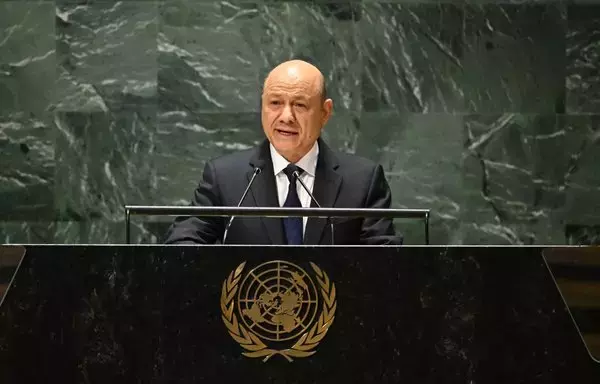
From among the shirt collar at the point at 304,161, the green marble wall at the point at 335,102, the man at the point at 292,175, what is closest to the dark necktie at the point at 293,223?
the man at the point at 292,175

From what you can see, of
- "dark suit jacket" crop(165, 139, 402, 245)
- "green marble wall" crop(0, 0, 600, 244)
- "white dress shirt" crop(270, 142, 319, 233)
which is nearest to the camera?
"dark suit jacket" crop(165, 139, 402, 245)

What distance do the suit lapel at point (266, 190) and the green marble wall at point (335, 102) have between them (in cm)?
135

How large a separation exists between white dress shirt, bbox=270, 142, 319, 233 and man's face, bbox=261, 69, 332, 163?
0.04 meters

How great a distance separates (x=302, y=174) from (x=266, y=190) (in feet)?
0.63

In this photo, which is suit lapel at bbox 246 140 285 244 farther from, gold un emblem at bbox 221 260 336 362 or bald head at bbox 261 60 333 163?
gold un emblem at bbox 221 260 336 362

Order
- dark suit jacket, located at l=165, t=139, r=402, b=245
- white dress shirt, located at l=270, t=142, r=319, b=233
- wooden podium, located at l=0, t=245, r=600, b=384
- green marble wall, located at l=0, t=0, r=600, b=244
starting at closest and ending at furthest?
wooden podium, located at l=0, t=245, r=600, b=384 < dark suit jacket, located at l=165, t=139, r=402, b=245 < white dress shirt, located at l=270, t=142, r=319, b=233 < green marble wall, located at l=0, t=0, r=600, b=244

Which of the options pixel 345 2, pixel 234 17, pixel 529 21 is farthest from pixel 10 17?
pixel 529 21

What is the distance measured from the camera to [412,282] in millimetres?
2730

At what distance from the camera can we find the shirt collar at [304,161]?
3.94 m

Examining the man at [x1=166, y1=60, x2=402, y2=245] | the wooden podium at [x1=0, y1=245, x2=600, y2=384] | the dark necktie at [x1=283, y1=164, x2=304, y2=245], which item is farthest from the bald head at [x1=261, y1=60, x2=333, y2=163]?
the wooden podium at [x1=0, y1=245, x2=600, y2=384]

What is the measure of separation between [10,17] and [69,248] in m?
2.93

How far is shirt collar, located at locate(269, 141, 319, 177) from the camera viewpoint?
394 cm

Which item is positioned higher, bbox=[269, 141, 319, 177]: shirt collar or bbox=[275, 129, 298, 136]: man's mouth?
bbox=[275, 129, 298, 136]: man's mouth

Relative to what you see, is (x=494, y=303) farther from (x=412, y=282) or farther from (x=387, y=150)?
(x=387, y=150)
